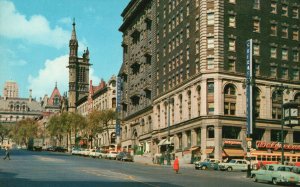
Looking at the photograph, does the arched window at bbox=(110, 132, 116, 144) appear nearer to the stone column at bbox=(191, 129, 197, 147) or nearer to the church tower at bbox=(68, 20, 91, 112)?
the church tower at bbox=(68, 20, 91, 112)

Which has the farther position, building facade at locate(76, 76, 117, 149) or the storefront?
building facade at locate(76, 76, 117, 149)

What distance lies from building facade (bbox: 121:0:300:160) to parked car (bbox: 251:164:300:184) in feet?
109

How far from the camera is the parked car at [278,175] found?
1513 inches

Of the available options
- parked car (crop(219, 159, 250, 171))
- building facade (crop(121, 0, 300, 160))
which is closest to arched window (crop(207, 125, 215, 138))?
building facade (crop(121, 0, 300, 160))

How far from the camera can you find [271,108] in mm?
80312

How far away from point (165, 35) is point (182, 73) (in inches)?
465

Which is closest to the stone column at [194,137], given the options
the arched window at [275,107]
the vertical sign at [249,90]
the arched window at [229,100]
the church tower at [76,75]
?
the arched window at [229,100]

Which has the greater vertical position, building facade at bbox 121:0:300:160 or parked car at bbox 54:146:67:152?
building facade at bbox 121:0:300:160

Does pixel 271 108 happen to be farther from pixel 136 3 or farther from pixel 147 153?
pixel 136 3

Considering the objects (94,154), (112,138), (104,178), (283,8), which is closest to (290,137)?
(283,8)

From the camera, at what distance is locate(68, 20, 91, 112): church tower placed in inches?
6978

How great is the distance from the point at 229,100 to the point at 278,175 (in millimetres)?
38250

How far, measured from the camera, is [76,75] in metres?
178

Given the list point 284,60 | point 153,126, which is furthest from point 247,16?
point 153,126
